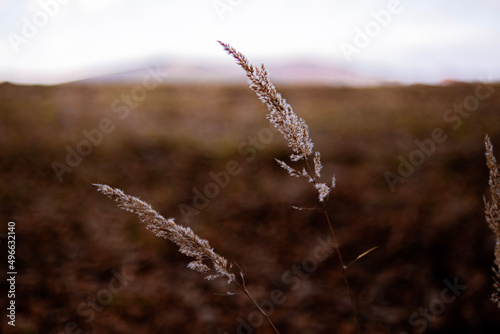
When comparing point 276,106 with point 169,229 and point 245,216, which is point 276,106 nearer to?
point 169,229

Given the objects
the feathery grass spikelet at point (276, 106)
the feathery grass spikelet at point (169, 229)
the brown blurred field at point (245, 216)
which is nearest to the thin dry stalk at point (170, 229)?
the feathery grass spikelet at point (169, 229)

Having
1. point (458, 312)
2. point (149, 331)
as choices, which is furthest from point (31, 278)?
point (458, 312)

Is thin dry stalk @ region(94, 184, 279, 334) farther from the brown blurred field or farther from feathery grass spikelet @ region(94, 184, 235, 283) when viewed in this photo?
the brown blurred field

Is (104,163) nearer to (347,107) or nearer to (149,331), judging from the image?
(149,331)

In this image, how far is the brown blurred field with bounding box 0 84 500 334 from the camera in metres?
1.73

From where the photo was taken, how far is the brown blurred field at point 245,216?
5.66ft

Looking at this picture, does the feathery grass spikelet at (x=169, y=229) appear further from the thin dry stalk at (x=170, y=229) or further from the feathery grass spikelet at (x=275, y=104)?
the feathery grass spikelet at (x=275, y=104)

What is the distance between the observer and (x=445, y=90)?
258cm

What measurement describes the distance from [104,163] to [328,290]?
152 centimetres

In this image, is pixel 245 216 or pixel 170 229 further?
pixel 245 216

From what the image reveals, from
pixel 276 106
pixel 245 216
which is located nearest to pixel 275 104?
pixel 276 106

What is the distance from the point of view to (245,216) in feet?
6.68

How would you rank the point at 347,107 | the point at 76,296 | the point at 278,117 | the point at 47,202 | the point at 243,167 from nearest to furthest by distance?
the point at 278,117, the point at 76,296, the point at 47,202, the point at 243,167, the point at 347,107

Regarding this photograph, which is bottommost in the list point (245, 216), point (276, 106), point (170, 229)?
point (245, 216)
